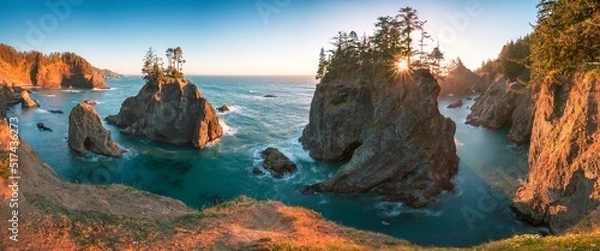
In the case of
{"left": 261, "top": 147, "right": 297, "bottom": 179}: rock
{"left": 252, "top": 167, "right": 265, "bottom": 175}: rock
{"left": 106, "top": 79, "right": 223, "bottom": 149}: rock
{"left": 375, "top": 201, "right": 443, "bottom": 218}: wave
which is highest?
{"left": 106, "top": 79, "right": 223, "bottom": 149}: rock

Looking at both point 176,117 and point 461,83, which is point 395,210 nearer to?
point 176,117

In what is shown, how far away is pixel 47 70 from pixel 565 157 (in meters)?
199

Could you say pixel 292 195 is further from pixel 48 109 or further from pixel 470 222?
pixel 48 109

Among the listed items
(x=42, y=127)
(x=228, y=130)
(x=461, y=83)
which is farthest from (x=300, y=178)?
(x=461, y=83)

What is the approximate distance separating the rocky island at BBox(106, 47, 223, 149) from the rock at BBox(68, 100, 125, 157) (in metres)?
11.1

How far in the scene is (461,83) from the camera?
13050 centimetres

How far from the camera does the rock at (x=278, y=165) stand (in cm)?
4331

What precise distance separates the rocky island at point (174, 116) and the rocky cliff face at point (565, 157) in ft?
152

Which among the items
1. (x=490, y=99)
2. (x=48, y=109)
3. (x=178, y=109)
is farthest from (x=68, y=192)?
(x=48, y=109)

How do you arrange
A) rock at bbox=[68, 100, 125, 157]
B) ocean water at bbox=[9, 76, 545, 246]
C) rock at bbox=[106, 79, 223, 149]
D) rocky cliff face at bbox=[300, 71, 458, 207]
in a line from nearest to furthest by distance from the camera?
ocean water at bbox=[9, 76, 545, 246], rocky cliff face at bbox=[300, 71, 458, 207], rock at bbox=[68, 100, 125, 157], rock at bbox=[106, 79, 223, 149]

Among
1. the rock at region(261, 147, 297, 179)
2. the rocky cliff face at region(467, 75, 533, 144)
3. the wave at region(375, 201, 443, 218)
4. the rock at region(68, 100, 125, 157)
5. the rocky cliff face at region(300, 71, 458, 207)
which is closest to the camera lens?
the wave at region(375, 201, 443, 218)

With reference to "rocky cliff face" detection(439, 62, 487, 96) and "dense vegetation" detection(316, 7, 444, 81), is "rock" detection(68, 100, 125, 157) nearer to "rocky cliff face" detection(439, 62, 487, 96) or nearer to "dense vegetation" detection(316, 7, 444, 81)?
"dense vegetation" detection(316, 7, 444, 81)

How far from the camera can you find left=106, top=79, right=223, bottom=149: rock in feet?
191

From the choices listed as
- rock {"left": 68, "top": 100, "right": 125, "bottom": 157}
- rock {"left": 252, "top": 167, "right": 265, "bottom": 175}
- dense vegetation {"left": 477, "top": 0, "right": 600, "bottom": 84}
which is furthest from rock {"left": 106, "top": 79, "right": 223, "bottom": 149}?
dense vegetation {"left": 477, "top": 0, "right": 600, "bottom": 84}
